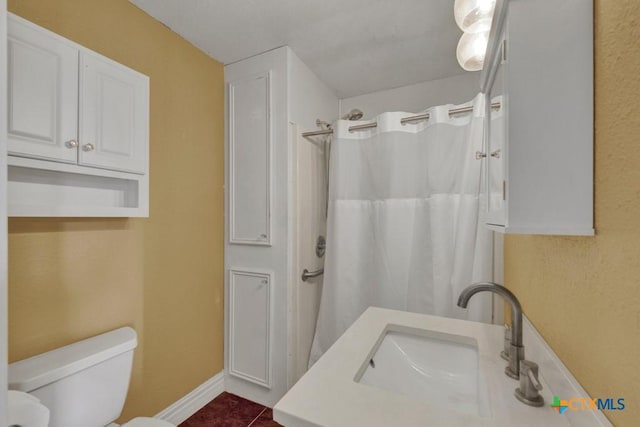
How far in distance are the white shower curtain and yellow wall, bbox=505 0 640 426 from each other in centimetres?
93

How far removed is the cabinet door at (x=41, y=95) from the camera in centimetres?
85

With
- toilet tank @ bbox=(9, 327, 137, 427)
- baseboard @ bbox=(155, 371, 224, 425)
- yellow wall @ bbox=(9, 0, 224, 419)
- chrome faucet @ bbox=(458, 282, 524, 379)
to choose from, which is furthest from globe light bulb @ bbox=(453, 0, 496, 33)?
baseboard @ bbox=(155, 371, 224, 425)

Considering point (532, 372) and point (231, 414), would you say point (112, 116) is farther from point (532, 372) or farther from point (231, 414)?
point (231, 414)

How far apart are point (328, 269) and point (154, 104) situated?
55.3 inches

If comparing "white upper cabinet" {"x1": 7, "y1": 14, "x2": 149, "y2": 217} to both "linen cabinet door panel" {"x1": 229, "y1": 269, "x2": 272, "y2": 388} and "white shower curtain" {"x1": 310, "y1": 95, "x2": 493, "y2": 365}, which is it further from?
"white shower curtain" {"x1": 310, "y1": 95, "x2": 493, "y2": 365}

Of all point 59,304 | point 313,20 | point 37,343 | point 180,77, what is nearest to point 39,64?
point 180,77

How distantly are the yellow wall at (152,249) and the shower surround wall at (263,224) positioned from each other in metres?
0.10

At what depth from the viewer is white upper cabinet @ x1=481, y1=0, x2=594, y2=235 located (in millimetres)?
519

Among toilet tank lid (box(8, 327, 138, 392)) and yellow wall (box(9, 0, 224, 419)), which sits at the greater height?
yellow wall (box(9, 0, 224, 419))

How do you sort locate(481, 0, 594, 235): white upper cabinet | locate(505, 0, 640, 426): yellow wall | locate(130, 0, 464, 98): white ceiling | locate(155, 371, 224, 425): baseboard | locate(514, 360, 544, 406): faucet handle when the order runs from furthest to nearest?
locate(155, 371, 224, 425): baseboard → locate(130, 0, 464, 98): white ceiling → locate(514, 360, 544, 406): faucet handle → locate(481, 0, 594, 235): white upper cabinet → locate(505, 0, 640, 426): yellow wall

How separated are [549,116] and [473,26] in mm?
644

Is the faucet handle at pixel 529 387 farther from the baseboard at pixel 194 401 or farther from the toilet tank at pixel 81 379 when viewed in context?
the baseboard at pixel 194 401

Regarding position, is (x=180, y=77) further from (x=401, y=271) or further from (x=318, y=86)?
(x=401, y=271)

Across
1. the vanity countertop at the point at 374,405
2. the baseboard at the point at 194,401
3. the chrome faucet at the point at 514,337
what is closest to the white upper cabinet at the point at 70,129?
the vanity countertop at the point at 374,405
